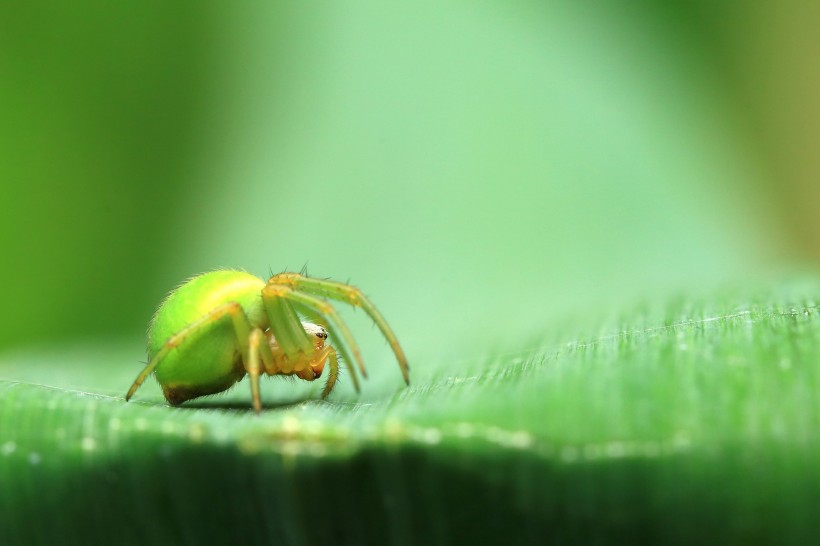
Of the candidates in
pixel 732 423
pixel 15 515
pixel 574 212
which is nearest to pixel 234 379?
pixel 15 515

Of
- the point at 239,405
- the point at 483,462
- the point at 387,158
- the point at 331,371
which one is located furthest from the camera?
the point at 387,158

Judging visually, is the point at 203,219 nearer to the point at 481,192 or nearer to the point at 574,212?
the point at 481,192

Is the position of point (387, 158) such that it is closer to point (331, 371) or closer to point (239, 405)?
point (331, 371)

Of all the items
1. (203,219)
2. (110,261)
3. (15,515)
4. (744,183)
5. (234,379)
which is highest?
(744,183)

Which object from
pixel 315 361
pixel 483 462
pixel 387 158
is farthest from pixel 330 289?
pixel 387 158

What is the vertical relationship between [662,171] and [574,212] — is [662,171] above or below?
above

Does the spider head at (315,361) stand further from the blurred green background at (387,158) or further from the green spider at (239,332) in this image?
the blurred green background at (387,158)

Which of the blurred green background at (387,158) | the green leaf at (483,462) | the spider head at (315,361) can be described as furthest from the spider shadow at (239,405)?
the blurred green background at (387,158)

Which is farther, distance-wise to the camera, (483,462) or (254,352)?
(254,352)
